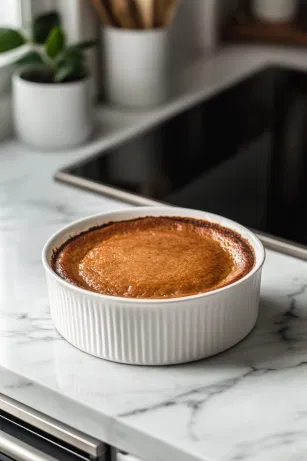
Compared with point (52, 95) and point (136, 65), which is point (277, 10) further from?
point (52, 95)

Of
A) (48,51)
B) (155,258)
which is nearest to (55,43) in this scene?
(48,51)

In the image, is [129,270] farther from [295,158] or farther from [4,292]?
[295,158]

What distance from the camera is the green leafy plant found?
1.24 m

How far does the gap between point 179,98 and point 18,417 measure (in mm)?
777

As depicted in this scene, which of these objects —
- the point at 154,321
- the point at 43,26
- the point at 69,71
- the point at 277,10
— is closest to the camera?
the point at 154,321

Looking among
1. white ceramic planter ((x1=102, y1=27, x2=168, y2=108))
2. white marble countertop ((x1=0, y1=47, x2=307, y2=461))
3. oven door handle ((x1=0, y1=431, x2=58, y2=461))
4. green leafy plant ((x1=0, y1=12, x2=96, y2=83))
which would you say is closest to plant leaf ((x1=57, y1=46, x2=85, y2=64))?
green leafy plant ((x1=0, y1=12, x2=96, y2=83))

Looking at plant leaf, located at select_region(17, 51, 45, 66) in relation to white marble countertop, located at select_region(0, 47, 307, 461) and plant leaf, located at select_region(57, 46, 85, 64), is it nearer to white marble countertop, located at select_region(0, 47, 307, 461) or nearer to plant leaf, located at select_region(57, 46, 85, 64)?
plant leaf, located at select_region(57, 46, 85, 64)

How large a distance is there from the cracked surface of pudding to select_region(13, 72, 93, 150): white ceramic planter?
0.37m

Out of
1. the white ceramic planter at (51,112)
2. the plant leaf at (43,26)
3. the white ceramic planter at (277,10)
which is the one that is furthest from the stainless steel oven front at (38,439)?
the white ceramic planter at (277,10)

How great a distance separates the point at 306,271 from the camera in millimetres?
968

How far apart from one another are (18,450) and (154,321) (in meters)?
0.19

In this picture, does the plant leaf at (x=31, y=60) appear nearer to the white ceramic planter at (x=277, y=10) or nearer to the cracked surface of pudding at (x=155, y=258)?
the cracked surface of pudding at (x=155, y=258)

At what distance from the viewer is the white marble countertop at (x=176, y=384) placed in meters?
0.72

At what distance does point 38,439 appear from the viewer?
831 mm
